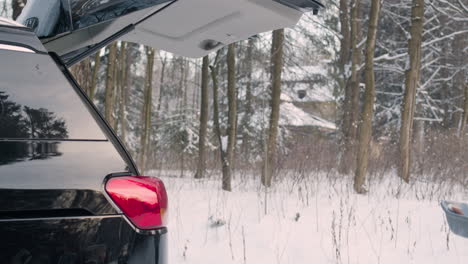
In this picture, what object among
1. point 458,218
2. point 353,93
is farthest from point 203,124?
point 458,218

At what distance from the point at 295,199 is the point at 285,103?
16754mm

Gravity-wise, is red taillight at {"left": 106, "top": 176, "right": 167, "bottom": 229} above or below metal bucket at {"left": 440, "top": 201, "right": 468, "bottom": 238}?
above

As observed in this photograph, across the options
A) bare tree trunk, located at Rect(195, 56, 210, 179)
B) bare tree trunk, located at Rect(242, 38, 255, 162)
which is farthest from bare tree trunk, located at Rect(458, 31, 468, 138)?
bare tree trunk, located at Rect(195, 56, 210, 179)

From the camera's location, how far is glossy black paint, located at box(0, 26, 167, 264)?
1436 millimetres

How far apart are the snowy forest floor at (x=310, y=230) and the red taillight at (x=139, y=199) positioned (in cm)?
295

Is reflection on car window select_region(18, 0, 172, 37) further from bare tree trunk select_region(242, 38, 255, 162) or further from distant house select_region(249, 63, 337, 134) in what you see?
bare tree trunk select_region(242, 38, 255, 162)

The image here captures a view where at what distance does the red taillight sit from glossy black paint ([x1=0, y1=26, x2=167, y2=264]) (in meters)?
0.03

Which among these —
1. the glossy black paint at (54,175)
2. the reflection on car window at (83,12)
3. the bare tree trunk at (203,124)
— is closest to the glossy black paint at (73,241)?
the glossy black paint at (54,175)

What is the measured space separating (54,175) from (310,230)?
14.0 ft

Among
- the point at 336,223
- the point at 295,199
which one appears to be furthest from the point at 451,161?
the point at 336,223

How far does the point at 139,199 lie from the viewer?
1.67m

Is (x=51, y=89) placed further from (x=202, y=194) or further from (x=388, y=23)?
(x=388, y=23)

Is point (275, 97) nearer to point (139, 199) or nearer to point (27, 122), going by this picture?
point (139, 199)

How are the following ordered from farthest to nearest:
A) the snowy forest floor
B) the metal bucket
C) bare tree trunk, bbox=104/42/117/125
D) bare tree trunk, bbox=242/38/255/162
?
bare tree trunk, bbox=242/38/255/162 → bare tree trunk, bbox=104/42/117/125 → the snowy forest floor → the metal bucket
